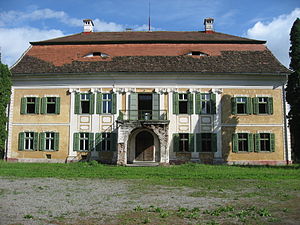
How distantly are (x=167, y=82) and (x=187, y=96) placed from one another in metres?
1.84

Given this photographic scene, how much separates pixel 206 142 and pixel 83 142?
30.1ft

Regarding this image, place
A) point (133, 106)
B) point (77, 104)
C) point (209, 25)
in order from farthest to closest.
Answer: point (209, 25) < point (77, 104) < point (133, 106)

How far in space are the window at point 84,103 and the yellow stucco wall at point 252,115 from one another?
989 centimetres

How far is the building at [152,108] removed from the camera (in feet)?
71.2

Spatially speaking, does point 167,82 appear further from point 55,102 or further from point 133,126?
A: point 55,102

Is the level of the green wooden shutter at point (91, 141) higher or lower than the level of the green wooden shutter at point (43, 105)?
lower

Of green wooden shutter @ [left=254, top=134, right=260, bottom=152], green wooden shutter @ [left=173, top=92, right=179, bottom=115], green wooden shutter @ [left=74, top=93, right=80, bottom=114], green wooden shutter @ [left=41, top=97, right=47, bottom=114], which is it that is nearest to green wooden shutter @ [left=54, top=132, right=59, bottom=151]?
green wooden shutter @ [left=41, top=97, right=47, bottom=114]

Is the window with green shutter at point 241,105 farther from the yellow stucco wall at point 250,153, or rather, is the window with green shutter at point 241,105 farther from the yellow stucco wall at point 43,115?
the yellow stucco wall at point 43,115

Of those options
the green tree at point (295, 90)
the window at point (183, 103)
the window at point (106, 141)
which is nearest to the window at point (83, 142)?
the window at point (106, 141)

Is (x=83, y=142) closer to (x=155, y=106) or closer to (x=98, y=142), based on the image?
(x=98, y=142)

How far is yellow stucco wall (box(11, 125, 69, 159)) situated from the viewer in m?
22.0

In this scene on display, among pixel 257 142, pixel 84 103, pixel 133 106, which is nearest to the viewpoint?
pixel 257 142

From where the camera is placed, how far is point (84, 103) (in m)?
22.5

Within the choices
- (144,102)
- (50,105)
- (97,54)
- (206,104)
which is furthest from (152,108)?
(50,105)
